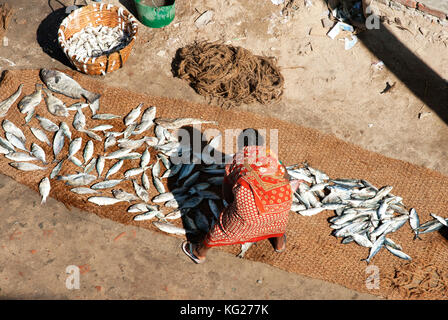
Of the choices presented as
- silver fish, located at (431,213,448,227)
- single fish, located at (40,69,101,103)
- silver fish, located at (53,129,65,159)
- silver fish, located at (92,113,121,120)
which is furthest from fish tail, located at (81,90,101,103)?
silver fish, located at (431,213,448,227)

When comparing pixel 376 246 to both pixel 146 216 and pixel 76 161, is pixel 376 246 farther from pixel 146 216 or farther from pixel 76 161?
pixel 76 161

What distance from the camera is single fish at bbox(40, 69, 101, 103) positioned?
228 inches

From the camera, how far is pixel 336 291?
4.77m

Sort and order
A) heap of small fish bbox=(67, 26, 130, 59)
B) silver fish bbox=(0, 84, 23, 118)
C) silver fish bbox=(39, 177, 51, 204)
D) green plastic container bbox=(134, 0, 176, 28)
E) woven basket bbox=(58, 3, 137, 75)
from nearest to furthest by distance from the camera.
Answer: silver fish bbox=(39, 177, 51, 204), silver fish bbox=(0, 84, 23, 118), woven basket bbox=(58, 3, 137, 75), heap of small fish bbox=(67, 26, 130, 59), green plastic container bbox=(134, 0, 176, 28)

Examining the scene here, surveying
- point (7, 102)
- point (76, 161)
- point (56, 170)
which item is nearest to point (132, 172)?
point (76, 161)

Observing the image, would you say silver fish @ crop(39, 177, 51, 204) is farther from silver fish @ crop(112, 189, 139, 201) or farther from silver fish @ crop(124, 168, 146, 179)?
silver fish @ crop(124, 168, 146, 179)

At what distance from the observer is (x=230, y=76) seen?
5914 millimetres

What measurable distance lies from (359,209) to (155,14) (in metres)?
3.90

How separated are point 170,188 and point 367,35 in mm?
3815

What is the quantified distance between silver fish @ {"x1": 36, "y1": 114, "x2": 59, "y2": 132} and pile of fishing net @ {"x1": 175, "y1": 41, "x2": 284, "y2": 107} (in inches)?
70.2

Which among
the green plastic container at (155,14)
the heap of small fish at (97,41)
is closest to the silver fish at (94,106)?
the heap of small fish at (97,41)
